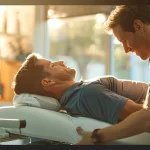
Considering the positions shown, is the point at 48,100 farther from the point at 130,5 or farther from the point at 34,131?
the point at 130,5

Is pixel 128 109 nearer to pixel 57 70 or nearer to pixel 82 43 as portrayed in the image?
pixel 57 70

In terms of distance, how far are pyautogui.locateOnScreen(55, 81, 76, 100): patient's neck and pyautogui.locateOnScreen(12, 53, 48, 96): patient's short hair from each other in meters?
0.06

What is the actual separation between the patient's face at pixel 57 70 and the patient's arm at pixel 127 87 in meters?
0.16

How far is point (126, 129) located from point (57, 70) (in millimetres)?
466

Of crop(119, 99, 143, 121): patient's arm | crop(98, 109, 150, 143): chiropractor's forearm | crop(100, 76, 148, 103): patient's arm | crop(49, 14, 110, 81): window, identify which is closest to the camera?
crop(98, 109, 150, 143): chiropractor's forearm

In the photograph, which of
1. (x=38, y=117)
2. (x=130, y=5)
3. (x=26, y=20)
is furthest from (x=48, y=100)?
(x=26, y=20)

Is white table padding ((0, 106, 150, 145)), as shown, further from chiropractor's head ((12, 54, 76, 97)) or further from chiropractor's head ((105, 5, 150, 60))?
chiropractor's head ((105, 5, 150, 60))

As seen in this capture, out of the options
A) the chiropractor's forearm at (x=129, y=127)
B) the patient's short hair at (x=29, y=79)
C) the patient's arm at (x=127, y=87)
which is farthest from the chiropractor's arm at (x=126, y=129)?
the patient's short hair at (x=29, y=79)

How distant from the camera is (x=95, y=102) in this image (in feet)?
4.97

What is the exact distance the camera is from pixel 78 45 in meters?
2.04

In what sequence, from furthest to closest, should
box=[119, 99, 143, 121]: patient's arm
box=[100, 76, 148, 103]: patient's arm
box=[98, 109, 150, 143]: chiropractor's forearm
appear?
1. box=[100, 76, 148, 103]: patient's arm
2. box=[119, 99, 143, 121]: patient's arm
3. box=[98, 109, 150, 143]: chiropractor's forearm

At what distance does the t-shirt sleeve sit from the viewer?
149 centimetres

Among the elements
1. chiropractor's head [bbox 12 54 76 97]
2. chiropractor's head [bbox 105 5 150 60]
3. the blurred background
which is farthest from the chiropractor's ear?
chiropractor's head [bbox 12 54 76 97]

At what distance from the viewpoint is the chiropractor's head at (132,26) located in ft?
4.99
